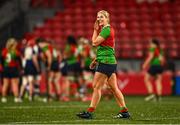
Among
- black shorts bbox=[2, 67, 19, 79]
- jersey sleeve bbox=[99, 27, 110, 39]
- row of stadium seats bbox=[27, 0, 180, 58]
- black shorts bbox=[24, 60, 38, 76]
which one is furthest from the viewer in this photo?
row of stadium seats bbox=[27, 0, 180, 58]

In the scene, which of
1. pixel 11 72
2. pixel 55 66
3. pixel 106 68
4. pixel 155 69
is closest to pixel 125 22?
pixel 155 69

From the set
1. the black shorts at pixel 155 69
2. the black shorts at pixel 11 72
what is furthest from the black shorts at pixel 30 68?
the black shorts at pixel 155 69

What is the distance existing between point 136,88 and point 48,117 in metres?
16.9

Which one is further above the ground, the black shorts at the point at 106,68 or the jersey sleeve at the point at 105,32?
the jersey sleeve at the point at 105,32

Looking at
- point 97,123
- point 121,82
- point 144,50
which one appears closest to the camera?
point 97,123

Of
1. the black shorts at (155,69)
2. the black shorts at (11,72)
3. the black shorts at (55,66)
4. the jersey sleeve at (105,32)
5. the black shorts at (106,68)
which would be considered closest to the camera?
the jersey sleeve at (105,32)

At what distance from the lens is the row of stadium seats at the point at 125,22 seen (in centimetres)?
3681

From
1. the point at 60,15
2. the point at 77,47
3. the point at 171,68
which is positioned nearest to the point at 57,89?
the point at 77,47

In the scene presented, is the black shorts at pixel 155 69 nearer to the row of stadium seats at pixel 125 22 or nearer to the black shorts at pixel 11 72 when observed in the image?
the black shorts at pixel 11 72

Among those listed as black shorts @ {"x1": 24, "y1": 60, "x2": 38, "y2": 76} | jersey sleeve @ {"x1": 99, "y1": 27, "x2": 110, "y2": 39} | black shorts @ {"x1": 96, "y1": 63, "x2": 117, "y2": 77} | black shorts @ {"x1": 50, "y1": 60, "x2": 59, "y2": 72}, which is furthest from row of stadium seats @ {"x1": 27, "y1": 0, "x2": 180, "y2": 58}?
jersey sleeve @ {"x1": 99, "y1": 27, "x2": 110, "y2": 39}

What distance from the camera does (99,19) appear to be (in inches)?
634

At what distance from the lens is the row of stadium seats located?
3681 cm

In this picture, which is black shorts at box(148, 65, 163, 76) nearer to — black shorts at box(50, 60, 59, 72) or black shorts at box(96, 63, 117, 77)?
black shorts at box(50, 60, 59, 72)

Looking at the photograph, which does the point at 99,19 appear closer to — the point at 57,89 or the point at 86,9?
the point at 57,89
